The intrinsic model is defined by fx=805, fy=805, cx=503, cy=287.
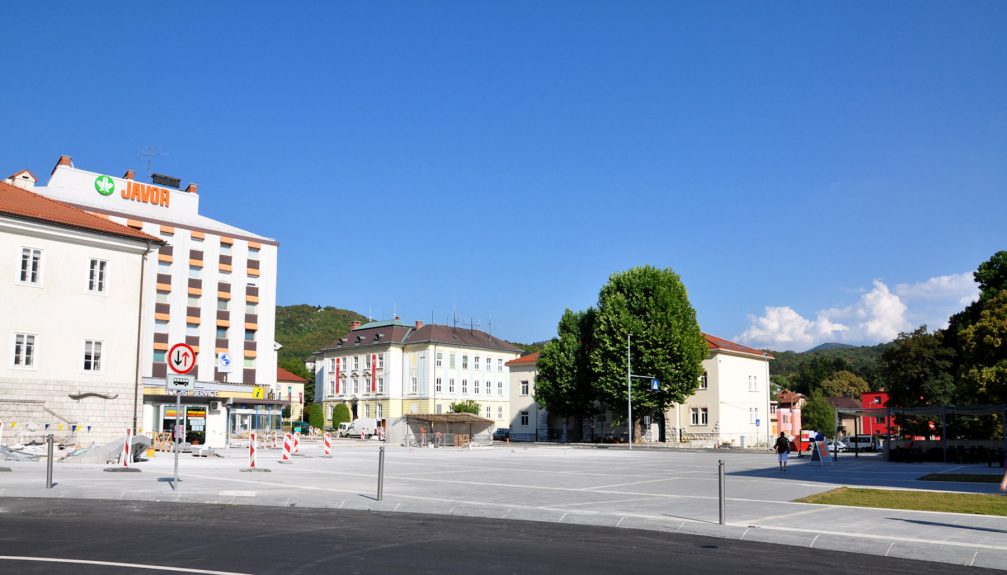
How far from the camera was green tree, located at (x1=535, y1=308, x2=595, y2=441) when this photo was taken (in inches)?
3004

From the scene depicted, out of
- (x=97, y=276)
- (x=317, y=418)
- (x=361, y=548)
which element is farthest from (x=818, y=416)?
(x=361, y=548)

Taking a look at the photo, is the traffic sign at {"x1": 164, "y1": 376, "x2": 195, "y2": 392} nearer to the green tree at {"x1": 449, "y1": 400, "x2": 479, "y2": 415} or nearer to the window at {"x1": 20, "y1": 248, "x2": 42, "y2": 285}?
the window at {"x1": 20, "y1": 248, "x2": 42, "y2": 285}

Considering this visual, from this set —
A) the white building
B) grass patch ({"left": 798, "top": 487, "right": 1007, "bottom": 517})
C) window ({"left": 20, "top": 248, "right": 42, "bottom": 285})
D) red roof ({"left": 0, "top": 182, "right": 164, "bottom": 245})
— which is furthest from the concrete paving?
the white building

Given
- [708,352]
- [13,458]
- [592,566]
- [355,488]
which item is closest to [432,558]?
[592,566]

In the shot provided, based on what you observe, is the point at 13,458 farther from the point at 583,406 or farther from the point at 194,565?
the point at 583,406

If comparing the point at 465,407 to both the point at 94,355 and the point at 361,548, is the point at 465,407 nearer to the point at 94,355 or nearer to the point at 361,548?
the point at 94,355

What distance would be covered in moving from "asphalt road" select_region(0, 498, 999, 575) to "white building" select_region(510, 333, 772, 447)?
6052cm

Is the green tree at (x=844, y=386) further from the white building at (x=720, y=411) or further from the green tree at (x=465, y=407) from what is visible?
the green tree at (x=465, y=407)

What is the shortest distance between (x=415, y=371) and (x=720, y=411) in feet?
121

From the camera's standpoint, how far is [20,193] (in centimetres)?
3781

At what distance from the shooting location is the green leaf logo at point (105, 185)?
66.6 metres

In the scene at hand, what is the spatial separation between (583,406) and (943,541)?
66.5 metres

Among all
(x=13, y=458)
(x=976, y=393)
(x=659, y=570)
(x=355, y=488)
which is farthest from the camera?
(x=976, y=393)

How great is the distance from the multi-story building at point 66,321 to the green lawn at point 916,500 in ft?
A: 102
